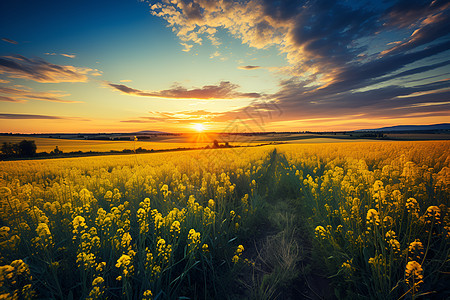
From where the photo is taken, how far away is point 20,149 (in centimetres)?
3578

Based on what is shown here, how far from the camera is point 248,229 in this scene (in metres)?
4.61

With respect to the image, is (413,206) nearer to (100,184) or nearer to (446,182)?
(446,182)

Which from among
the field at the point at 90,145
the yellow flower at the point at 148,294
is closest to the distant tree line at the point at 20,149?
the field at the point at 90,145

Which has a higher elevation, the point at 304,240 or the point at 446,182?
the point at 446,182

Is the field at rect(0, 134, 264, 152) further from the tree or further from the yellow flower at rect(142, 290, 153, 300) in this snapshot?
the yellow flower at rect(142, 290, 153, 300)

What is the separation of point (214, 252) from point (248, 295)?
2.89ft

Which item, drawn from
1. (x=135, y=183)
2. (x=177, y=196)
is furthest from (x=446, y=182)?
(x=135, y=183)

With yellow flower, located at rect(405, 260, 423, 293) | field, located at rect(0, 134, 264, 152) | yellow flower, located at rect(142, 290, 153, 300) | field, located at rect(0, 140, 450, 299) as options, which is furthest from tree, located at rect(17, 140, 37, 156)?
yellow flower, located at rect(405, 260, 423, 293)

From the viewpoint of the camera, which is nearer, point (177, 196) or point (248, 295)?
point (248, 295)

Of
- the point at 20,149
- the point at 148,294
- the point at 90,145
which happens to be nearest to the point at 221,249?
the point at 148,294

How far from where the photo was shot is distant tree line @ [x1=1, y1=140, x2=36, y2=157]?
115 ft

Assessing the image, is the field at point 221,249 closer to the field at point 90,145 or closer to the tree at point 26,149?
the field at point 90,145

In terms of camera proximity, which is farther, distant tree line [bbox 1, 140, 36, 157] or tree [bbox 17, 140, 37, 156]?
tree [bbox 17, 140, 37, 156]

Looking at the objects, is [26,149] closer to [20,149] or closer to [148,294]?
[20,149]
